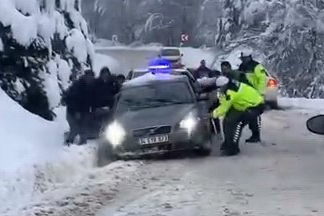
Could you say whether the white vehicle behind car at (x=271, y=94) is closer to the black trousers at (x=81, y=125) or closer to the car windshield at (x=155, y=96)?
the black trousers at (x=81, y=125)

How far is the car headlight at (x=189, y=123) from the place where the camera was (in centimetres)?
1486

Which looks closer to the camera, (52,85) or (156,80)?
(156,80)

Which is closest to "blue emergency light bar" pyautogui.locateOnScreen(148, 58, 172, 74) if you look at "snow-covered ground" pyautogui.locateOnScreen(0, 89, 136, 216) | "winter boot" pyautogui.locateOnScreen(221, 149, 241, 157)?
"snow-covered ground" pyautogui.locateOnScreen(0, 89, 136, 216)

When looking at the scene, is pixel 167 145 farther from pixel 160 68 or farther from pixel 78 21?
pixel 78 21

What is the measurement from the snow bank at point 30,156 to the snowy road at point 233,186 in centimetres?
144

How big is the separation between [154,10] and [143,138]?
78.8m

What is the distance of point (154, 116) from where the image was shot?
15188mm

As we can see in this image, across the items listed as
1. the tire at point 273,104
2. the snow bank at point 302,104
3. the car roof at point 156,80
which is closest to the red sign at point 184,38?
the snow bank at point 302,104

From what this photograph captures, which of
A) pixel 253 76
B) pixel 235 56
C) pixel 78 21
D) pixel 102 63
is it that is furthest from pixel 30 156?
pixel 235 56

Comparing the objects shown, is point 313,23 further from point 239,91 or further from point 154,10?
point 154,10

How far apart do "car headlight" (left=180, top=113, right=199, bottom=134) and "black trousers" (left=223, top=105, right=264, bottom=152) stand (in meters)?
0.93

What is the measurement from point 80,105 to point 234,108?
3561 millimetres

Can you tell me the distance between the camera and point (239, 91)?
15891 millimetres

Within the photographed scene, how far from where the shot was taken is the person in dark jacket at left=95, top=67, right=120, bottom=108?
17812 millimetres
